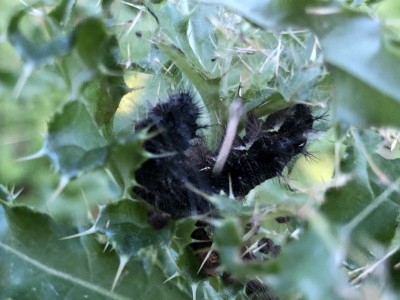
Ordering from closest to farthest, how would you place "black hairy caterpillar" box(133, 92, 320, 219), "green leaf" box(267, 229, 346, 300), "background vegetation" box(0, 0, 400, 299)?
"green leaf" box(267, 229, 346, 300) → "background vegetation" box(0, 0, 400, 299) → "black hairy caterpillar" box(133, 92, 320, 219)

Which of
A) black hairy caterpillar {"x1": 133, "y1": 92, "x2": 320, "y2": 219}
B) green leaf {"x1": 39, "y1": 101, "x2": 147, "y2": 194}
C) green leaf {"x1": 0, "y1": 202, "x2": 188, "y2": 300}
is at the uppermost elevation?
green leaf {"x1": 39, "y1": 101, "x2": 147, "y2": 194}

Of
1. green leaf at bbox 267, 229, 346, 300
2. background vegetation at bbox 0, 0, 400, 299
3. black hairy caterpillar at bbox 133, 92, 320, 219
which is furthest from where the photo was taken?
black hairy caterpillar at bbox 133, 92, 320, 219

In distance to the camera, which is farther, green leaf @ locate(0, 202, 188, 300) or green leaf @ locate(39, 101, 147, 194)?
green leaf @ locate(0, 202, 188, 300)

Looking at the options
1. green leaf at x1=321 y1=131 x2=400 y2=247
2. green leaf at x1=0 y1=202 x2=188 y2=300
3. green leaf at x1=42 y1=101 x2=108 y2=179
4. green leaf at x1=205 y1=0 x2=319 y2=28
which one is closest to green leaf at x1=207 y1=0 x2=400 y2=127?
green leaf at x1=205 y1=0 x2=319 y2=28

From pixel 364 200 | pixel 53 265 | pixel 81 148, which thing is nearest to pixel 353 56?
pixel 364 200

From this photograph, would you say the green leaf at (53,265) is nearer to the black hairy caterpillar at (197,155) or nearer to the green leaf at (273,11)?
the black hairy caterpillar at (197,155)

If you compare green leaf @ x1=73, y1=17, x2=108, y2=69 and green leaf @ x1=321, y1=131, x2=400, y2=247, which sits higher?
green leaf @ x1=73, y1=17, x2=108, y2=69

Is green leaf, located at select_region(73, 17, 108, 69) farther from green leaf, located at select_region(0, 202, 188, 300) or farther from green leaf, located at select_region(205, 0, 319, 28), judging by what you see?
green leaf, located at select_region(0, 202, 188, 300)

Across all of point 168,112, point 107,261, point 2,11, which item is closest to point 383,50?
point 168,112
